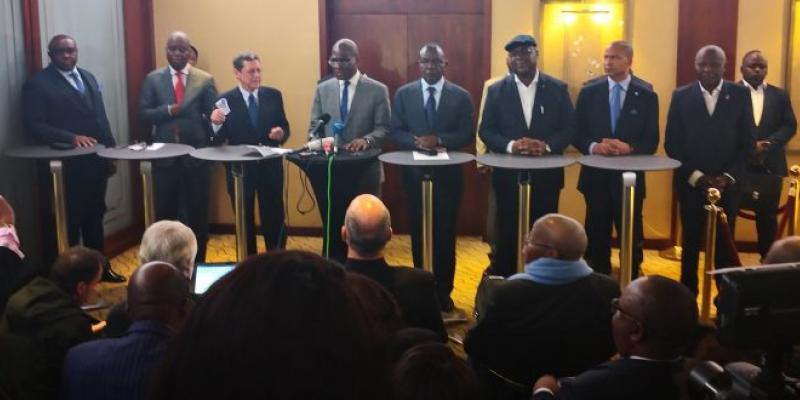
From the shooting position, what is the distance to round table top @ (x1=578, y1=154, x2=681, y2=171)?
4336 millimetres

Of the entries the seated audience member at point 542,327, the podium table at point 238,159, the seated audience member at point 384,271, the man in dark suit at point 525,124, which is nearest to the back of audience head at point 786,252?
the seated audience member at point 542,327

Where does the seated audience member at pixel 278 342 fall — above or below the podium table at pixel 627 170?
above

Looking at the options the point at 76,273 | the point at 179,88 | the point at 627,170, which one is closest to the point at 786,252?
the point at 627,170

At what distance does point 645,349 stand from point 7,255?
2734 millimetres

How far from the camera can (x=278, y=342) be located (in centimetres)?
89

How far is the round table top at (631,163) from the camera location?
14.2ft

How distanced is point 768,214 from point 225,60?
13.2ft

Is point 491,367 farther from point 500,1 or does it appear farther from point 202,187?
point 500,1

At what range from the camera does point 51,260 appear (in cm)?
560

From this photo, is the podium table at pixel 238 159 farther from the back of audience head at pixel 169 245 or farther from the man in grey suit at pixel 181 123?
the back of audience head at pixel 169 245

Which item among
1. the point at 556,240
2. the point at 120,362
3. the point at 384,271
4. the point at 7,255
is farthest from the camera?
the point at 7,255

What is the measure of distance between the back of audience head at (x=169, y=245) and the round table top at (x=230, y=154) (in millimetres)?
1615

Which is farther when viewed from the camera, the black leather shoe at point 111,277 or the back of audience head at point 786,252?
the black leather shoe at point 111,277

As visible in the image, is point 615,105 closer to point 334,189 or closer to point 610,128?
point 610,128
